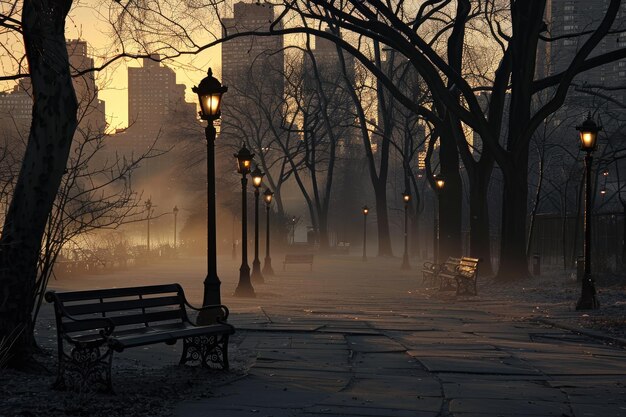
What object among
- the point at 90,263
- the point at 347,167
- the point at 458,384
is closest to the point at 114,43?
the point at 458,384

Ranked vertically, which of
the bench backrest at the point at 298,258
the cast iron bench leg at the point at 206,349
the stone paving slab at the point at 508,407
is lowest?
the stone paving slab at the point at 508,407

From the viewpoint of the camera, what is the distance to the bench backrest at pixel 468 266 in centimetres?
2419

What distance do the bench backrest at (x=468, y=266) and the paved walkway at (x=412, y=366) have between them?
13.4 feet

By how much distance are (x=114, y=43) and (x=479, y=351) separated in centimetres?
707

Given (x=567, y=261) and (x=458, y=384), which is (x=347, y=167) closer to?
(x=567, y=261)

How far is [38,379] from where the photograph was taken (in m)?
9.15

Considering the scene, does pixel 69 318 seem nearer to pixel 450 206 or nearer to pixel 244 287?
pixel 244 287

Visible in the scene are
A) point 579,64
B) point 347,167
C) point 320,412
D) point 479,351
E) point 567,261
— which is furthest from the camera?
point 347,167

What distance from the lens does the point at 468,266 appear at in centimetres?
2486

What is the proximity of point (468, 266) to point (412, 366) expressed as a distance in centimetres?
1420

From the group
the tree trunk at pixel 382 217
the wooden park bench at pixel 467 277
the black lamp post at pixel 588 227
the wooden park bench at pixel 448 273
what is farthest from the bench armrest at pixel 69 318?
the tree trunk at pixel 382 217

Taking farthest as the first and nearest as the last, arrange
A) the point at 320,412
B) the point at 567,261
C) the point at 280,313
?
the point at 567,261, the point at 280,313, the point at 320,412

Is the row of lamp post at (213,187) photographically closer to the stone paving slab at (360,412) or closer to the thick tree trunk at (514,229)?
the stone paving slab at (360,412)

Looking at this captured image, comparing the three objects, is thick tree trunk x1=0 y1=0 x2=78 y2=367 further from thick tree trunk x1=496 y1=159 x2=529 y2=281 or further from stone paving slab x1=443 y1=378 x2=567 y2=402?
thick tree trunk x1=496 y1=159 x2=529 y2=281
